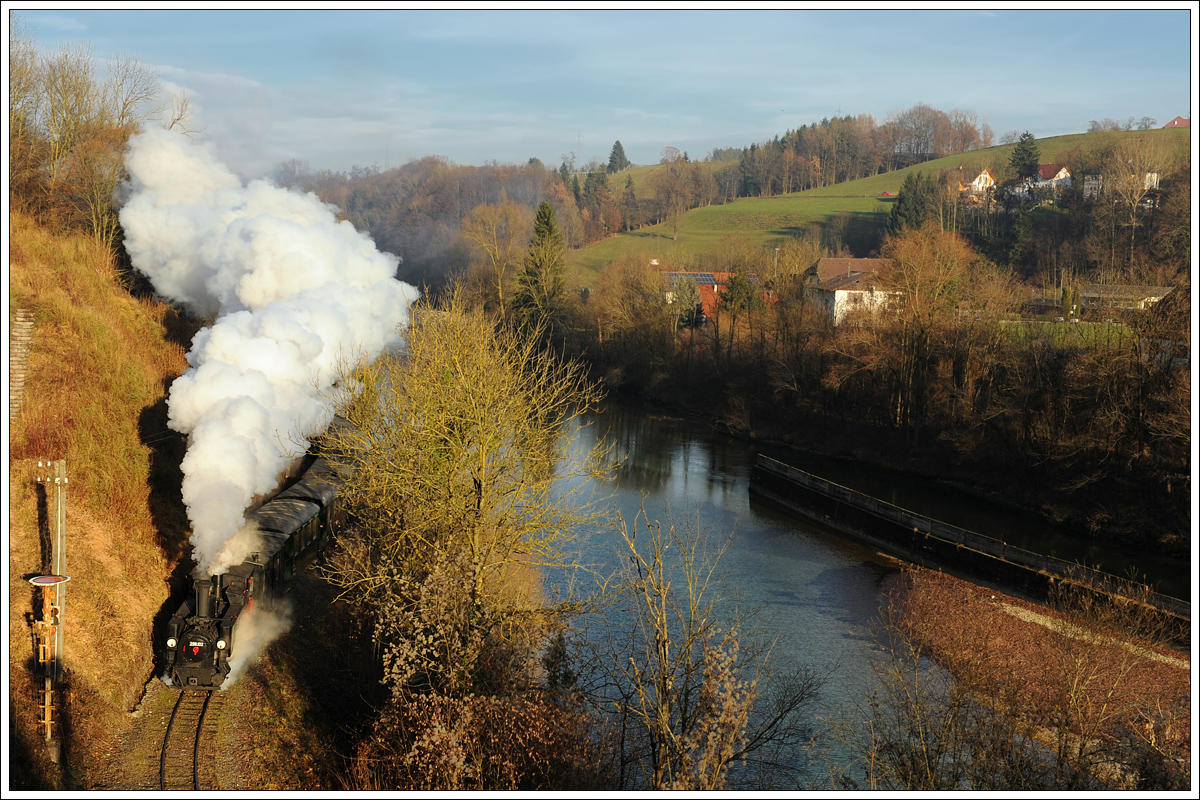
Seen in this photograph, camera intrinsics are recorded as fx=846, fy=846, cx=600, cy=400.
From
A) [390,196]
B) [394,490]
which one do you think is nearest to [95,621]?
[394,490]

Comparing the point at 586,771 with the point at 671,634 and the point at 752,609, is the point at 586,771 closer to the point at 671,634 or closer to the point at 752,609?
the point at 671,634

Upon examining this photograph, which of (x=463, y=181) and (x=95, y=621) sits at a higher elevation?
(x=463, y=181)

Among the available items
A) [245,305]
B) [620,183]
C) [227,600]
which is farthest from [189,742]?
[620,183]

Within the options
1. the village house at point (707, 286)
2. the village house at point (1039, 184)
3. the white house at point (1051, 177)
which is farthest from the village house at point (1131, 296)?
the white house at point (1051, 177)

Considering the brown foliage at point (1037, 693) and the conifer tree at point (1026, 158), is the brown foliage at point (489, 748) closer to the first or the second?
the brown foliage at point (1037, 693)

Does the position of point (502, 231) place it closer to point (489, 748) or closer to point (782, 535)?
point (782, 535)
